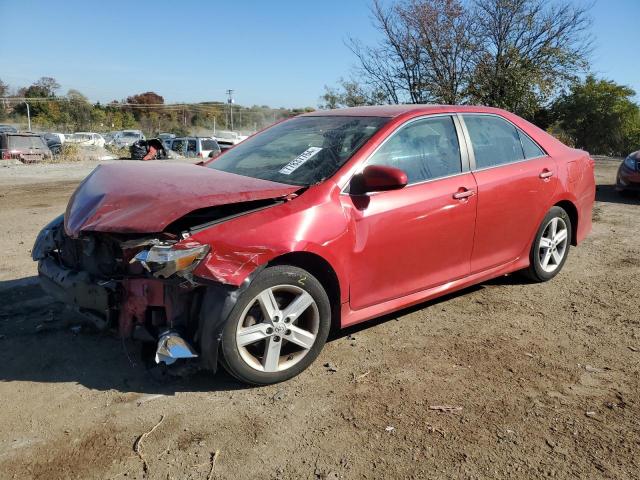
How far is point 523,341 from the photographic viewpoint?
3.79m

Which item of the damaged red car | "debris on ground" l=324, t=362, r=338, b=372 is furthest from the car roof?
"debris on ground" l=324, t=362, r=338, b=372

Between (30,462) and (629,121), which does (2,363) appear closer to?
(30,462)

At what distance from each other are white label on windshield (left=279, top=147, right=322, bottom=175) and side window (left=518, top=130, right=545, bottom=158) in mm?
2040

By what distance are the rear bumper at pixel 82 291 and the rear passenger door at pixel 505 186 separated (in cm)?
265

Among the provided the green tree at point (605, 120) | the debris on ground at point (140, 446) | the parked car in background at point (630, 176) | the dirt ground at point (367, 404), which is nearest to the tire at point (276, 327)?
the dirt ground at point (367, 404)

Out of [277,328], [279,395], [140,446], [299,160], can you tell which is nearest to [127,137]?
[299,160]

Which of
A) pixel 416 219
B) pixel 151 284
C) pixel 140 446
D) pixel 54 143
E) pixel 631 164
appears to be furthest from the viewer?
pixel 54 143

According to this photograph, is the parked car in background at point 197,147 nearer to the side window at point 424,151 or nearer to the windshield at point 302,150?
the windshield at point 302,150

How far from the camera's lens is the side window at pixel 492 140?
4270 mm

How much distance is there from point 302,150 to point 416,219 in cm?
96

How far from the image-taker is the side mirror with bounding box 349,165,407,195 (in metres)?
3.31

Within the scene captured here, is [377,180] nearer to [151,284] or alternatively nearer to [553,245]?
[151,284]

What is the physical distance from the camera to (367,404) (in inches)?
115

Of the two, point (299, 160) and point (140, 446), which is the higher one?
point (299, 160)
